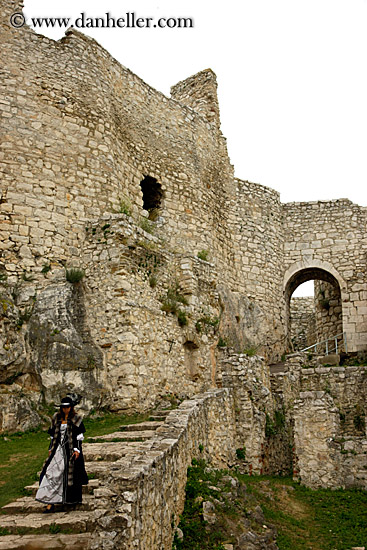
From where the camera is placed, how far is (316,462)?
11.4m

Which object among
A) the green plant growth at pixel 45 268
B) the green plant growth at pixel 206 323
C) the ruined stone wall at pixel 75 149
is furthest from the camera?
the green plant growth at pixel 206 323

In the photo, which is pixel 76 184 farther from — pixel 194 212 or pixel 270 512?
pixel 270 512

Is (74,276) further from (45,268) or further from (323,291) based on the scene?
(323,291)

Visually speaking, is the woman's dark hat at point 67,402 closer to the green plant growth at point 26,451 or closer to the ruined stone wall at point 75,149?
the green plant growth at point 26,451

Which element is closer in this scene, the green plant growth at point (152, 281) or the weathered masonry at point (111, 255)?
the weathered masonry at point (111, 255)

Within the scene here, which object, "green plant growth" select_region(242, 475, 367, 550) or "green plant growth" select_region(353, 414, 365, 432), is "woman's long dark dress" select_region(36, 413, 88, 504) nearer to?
"green plant growth" select_region(242, 475, 367, 550)

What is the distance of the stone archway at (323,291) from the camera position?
21.9m

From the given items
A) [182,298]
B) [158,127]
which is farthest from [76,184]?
[158,127]

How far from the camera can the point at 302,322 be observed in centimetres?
2828

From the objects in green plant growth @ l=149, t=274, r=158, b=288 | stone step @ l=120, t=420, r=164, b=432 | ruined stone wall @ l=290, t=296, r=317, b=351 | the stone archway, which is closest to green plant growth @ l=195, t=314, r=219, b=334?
green plant growth @ l=149, t=274, r=158, b=288

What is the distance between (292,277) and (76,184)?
38.0 feet

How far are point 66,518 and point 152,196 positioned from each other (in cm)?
1258

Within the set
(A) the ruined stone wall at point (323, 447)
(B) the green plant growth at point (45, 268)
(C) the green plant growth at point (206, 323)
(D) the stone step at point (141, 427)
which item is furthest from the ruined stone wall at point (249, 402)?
(B) the green plant growth at point (45, 268)

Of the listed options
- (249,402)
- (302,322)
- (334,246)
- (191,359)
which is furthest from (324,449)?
(302,322)
